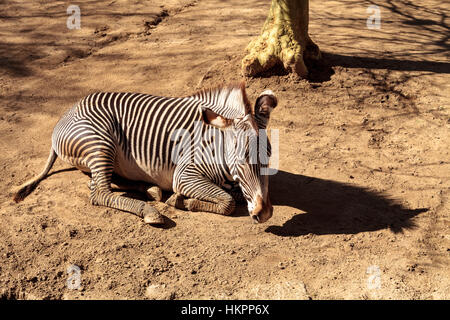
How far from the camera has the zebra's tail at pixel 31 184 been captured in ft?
18.3

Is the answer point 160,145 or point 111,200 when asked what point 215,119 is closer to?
point 160,145

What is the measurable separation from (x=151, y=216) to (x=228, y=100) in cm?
156

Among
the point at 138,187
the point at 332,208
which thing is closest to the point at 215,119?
the point at 138,187

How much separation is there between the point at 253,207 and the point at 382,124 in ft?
9.71

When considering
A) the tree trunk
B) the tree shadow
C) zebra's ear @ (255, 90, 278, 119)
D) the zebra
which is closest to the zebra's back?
the zebra

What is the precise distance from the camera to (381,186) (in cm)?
583

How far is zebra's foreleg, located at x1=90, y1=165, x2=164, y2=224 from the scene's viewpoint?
5152 millimetres

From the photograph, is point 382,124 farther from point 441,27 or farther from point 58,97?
point 58,97

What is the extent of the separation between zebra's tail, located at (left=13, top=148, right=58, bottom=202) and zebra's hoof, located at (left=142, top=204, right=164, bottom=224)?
1.42 meters

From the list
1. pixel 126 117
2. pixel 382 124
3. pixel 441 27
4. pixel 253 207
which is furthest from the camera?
pixel 441 27

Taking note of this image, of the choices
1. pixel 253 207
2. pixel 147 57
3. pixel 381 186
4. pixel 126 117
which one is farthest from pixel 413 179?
pixel 147 57

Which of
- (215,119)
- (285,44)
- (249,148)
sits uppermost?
(285,44)

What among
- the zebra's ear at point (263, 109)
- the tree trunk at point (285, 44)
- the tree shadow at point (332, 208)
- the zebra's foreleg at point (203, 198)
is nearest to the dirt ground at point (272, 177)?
the tree shadow at point (332, 208)

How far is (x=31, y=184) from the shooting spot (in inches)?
226
